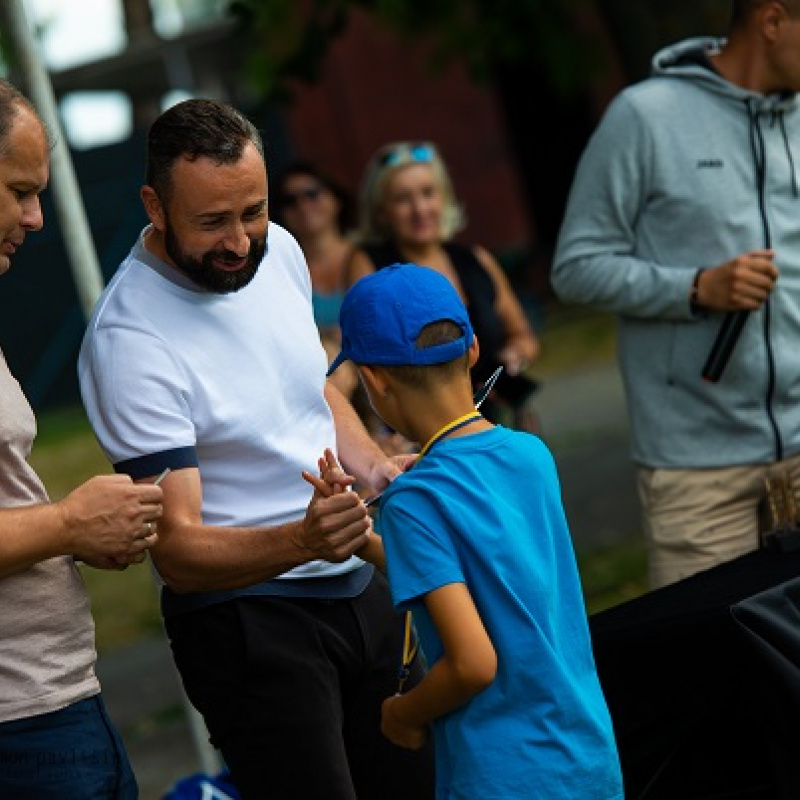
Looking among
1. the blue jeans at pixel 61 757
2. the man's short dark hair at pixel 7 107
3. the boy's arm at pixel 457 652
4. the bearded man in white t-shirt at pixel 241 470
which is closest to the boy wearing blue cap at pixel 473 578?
the boy's arm at pixel 457 652

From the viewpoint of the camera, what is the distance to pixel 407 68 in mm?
19453

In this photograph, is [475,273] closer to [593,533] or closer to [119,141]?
[593,533]

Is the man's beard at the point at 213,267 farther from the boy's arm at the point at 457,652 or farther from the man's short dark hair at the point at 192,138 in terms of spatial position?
the boy's arm at the point at 457,652

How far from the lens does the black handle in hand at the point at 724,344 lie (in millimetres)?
4512

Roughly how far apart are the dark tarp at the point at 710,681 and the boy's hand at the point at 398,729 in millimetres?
790

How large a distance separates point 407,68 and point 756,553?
15950 millimetres

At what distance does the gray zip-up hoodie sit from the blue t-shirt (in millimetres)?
1751

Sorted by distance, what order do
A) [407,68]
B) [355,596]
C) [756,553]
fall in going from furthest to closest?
[407,68] → [756,553] → [355,596]

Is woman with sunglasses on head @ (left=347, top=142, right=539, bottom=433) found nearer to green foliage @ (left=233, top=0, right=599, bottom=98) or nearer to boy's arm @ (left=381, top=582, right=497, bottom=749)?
green foliage @ (left=233, top=0, right=599, bottom=98)

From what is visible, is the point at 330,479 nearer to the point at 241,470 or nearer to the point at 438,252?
the point at 241,470

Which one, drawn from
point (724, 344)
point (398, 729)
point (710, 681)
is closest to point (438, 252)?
point (724, 344)

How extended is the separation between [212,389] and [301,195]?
397cm

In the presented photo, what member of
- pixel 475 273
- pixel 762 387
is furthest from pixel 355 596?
pixel 475 273

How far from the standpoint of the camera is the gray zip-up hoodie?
4.55 m
